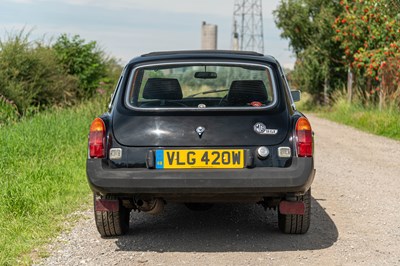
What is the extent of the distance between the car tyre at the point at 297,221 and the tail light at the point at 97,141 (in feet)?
5.54

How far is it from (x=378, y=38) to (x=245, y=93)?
14.9 metres

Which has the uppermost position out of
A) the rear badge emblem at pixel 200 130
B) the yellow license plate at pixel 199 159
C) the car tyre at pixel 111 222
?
the rear badge emblem at pixel 200 130

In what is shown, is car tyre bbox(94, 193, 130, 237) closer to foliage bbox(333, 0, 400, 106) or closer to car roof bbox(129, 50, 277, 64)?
car roof bbox(129, 50, 277, 64)

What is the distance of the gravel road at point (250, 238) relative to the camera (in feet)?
16.4

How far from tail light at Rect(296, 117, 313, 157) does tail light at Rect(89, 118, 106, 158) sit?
1555 mm

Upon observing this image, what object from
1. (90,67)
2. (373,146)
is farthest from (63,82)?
(373,146)

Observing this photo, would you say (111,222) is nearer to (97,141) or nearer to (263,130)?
(97,141)

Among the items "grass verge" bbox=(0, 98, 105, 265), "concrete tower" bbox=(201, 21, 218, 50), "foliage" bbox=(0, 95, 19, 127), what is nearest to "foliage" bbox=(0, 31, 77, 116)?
"foliage" bbox=(0, 95, 19, 127)

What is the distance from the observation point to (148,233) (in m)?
5.89

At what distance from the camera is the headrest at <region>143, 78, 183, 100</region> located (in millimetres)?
5777

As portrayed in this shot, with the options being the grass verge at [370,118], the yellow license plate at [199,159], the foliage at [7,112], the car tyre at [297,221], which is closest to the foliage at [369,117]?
the grass verge at [370,118]

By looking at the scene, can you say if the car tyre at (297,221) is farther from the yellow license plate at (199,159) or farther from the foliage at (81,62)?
the foliage at (81,62)

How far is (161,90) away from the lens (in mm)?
5789

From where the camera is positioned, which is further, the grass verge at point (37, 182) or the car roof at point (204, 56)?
the car roof at point (204, 56)
